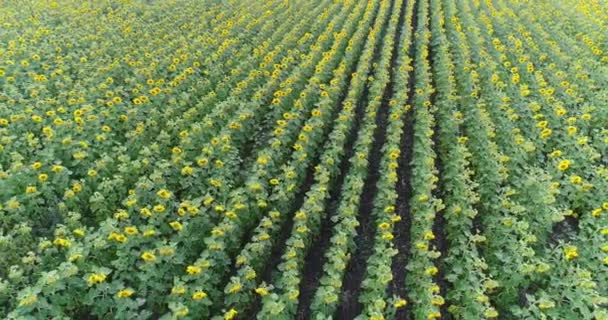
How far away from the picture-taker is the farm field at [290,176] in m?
5.21

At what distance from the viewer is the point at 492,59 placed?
11797 mm

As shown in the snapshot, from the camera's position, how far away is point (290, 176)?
6707 millimetres

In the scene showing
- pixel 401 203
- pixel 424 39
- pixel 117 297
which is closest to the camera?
pixel 117 297

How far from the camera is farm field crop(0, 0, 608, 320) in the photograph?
17.1 feet

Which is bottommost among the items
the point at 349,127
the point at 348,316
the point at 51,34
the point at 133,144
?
the point at 348,316

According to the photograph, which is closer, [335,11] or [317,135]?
[317,135]

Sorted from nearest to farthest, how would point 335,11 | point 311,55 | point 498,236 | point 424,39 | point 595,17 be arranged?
point 498,236 < point 311,55 < point 424,39 < point 595,17 < point 335,11

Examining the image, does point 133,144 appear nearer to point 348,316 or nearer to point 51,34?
point 348,316

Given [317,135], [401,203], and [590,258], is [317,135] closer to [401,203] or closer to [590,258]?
[401,203]

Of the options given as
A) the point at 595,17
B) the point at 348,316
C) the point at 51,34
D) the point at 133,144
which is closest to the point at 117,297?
the point at 348,316

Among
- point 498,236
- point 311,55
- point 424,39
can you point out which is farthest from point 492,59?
point 498,236

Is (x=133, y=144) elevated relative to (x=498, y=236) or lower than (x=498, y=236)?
elevated

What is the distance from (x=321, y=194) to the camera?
21.1ft

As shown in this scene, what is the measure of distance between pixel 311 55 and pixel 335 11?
5936 millimetres
